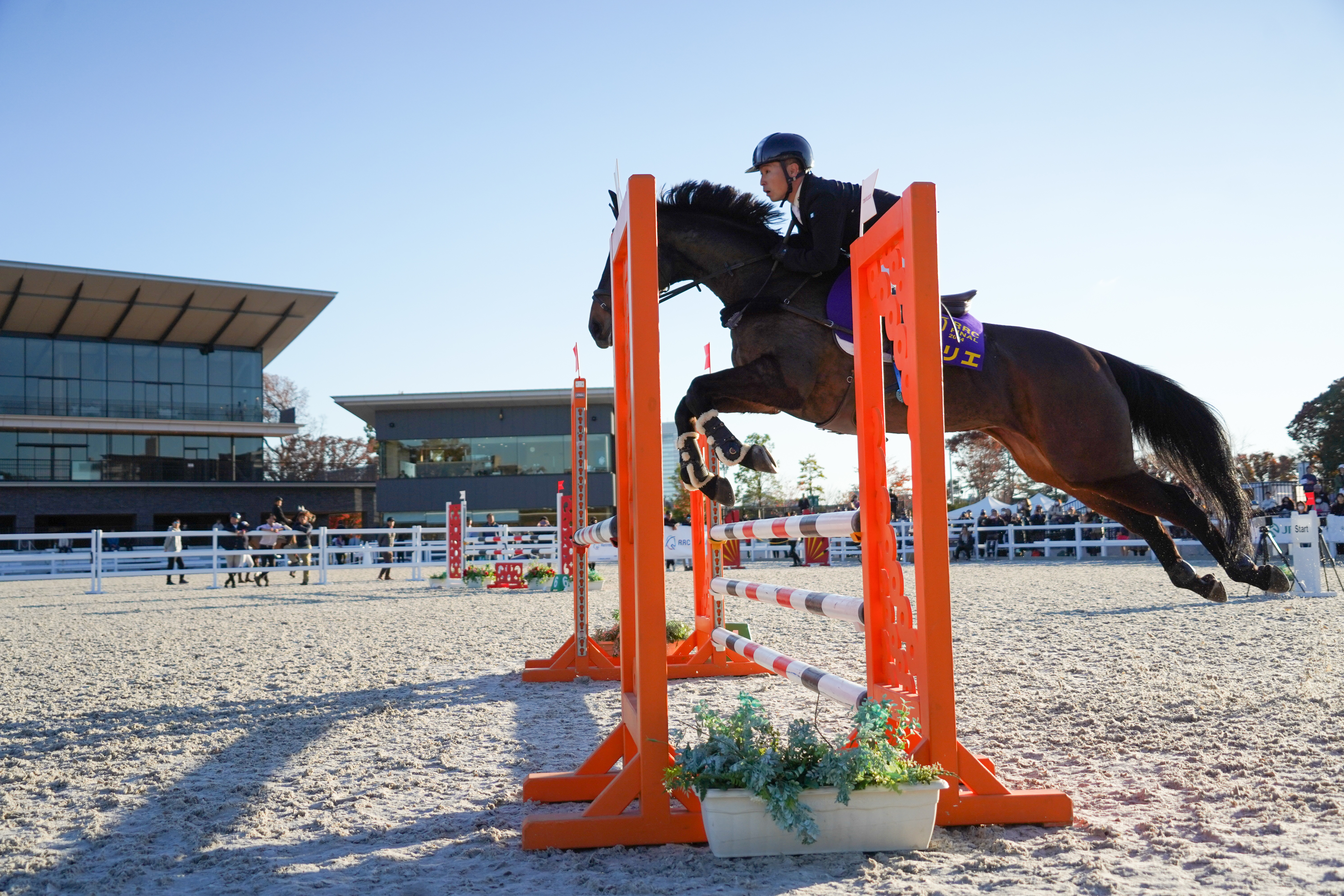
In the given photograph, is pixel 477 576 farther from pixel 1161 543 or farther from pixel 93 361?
pixel 93 361

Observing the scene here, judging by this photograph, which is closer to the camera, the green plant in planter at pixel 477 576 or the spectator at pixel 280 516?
the green plant in planter at pixel 477 576

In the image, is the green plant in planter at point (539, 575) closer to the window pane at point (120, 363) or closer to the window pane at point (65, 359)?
the window pane at point (120, 363)

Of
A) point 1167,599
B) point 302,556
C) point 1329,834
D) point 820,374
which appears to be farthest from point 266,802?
point 302,556

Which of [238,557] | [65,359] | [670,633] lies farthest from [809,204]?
[65,359]

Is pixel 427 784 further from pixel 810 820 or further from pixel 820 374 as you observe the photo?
pixel 820 374

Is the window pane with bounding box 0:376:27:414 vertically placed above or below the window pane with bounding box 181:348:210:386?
below

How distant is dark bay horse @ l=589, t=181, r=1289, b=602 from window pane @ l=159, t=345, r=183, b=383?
3076 cm

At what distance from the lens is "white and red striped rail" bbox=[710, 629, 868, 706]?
2.51 meters

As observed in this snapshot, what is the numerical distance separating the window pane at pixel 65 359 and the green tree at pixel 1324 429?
40.8 meters

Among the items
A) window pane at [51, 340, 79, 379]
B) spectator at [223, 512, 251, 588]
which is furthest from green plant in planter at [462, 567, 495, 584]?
window pane at [51, 340, 79, 379]

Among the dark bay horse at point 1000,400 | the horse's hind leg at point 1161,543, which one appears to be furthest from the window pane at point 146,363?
the horse's hind leg at point 1161,543

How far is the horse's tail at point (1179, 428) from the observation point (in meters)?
4.26

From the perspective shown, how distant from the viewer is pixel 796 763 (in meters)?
2.28

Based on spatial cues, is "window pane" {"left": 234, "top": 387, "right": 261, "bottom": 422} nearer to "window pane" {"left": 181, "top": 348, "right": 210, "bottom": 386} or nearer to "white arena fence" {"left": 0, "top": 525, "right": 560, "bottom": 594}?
"window pane" {"left": 181, "top": 348, "right": 210, "bottom": 386}
